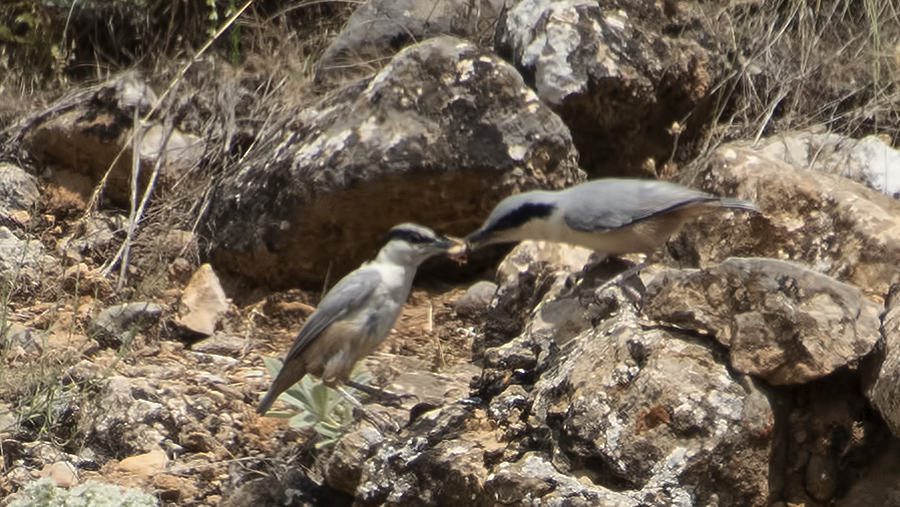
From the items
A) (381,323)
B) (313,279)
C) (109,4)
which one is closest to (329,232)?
(313,279)

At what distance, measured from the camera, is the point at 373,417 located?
5.03 metres

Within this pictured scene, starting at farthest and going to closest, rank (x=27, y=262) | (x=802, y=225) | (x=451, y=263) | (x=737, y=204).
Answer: (x=27, y=262), (x=451, y=263), (x=802, y=225), (x=737, y=204)

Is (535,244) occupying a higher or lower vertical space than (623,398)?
lower

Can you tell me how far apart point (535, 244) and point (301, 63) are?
253 cm

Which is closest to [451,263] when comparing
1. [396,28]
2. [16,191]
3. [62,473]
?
[396,28]

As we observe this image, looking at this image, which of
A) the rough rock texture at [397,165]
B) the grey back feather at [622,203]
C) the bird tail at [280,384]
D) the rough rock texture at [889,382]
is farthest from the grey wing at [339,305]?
the rough rock texture at [889,382]

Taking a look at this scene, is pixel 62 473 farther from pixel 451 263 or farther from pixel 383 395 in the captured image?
pixel 451 263

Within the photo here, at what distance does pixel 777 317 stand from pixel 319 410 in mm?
1953

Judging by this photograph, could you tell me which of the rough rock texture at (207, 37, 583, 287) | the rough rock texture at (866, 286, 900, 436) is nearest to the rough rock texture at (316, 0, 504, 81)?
the rough rock texture at (207, 37, 583, 287)

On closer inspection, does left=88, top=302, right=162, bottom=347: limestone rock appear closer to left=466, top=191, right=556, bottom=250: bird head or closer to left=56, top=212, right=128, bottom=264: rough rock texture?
left=56, top=212, right=128, bottom=264: rough rock texture

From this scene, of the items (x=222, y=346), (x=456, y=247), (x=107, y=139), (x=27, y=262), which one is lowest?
(x=222, y=346)

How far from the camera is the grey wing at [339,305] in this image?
17.6 feet

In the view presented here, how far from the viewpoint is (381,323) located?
215 inches

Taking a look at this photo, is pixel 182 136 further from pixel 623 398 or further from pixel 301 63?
pixel 623 398
